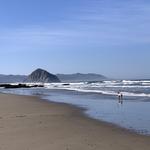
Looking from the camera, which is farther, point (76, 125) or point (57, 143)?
point (76, 125)

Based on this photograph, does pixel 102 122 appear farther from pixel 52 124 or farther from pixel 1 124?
pixel 1 124

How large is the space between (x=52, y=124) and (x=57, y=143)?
4354 mm

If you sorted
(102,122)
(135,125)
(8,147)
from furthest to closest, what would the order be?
1. (102,122)
2. (135,125)
3. (8,147)

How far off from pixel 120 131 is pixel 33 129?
10.1ft

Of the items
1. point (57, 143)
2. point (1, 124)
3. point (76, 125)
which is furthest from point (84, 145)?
point (1, 124)

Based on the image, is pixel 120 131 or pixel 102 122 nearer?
pixel 120 131

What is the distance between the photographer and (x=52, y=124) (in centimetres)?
1555

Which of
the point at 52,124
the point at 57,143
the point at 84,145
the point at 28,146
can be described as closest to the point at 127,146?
the point at 84,145

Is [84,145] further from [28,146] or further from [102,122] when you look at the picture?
[102,122]

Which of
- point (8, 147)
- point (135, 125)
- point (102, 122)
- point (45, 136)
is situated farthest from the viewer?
point (102, 122)

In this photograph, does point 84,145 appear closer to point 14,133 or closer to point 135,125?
point 14,133

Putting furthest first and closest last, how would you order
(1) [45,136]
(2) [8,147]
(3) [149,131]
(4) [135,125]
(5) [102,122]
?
(5) [102,122] < (4) [135,125] < (3) [149,131] < (1) [45,136] < (2) [8,147]

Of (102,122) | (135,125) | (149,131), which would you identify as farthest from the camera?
(102,122)

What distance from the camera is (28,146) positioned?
35.3 ft
